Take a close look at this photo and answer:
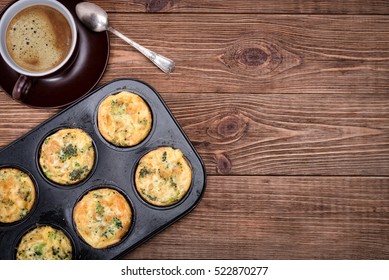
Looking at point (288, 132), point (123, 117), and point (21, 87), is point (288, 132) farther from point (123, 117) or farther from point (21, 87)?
point (21, 87)

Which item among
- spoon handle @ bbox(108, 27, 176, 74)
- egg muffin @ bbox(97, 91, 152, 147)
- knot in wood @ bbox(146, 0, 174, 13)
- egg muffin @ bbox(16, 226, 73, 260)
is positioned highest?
knot in wood @ bbox(146, 0, 174, 13)

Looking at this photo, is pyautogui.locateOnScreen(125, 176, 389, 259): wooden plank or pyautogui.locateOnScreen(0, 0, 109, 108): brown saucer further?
pyautogui.locateOnScreen(125, 176, 389, 259): wooden plank

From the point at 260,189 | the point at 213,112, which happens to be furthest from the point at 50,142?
the point at 260,189

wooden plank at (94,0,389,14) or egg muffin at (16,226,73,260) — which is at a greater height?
wooden plank at (94,0,389,14)

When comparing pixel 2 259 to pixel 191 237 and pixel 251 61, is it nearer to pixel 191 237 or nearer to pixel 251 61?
pixel 191 237

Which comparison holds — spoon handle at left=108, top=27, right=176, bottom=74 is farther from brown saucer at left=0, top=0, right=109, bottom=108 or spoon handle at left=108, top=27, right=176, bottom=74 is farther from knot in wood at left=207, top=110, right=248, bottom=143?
knot in wood at left=207, top=110, right=248, bottom=143

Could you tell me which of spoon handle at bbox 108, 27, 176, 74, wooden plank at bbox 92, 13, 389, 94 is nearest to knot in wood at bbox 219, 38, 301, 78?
wooden plank at bbox 92, 13, 389, 94

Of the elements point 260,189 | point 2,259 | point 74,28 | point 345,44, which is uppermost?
point 345,44
